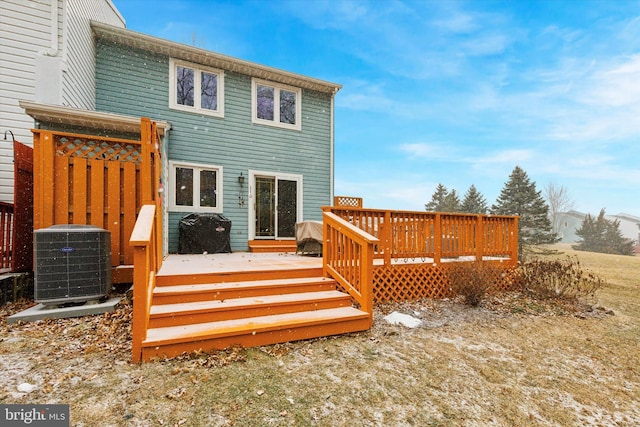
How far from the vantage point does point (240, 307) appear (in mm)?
3232

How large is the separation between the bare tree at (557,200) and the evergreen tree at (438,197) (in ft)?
38.7

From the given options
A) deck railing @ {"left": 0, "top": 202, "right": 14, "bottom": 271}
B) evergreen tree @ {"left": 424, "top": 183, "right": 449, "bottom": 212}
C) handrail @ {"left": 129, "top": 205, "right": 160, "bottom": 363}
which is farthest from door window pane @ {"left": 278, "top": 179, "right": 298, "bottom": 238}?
evergreen tree @ {"left": 424, "top": 183, "right": 449, "bottom": 212}

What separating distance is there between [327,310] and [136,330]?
6.70ft

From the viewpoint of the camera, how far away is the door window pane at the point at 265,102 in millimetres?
8688

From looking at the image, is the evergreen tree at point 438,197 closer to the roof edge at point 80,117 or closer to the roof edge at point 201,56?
the roof edge at point 201,56

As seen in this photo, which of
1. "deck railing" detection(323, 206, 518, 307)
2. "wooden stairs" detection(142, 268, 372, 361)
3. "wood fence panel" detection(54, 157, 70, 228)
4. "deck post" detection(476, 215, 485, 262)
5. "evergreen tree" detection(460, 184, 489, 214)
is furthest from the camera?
"evergreen tree" detection(460, 184, 489, 214)

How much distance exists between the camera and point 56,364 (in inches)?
97.0

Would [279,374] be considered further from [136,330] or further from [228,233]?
[228,233]

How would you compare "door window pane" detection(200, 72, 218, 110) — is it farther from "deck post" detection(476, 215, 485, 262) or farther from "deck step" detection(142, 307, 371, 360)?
"deck post" detection(476, 215, 485, 262)

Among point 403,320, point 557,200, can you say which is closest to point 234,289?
point 403,320

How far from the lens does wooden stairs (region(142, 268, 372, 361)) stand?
109 inches

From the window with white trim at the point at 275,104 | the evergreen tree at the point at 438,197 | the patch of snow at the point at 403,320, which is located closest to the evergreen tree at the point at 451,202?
the evergreen tree at the point at 438,197

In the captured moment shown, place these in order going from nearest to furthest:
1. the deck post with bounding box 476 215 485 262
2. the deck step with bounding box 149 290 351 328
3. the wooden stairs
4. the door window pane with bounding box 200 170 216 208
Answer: the wooden stairs
the deck step with bounding box 149 290 351 328
the deck post with bounding box 476 215 485 262
the door window pane with bounding box 200 170 216 208

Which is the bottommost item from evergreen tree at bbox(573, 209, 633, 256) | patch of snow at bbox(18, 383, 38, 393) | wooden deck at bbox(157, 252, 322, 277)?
evergreen tree at bbox(573, 209, 633, 256)
